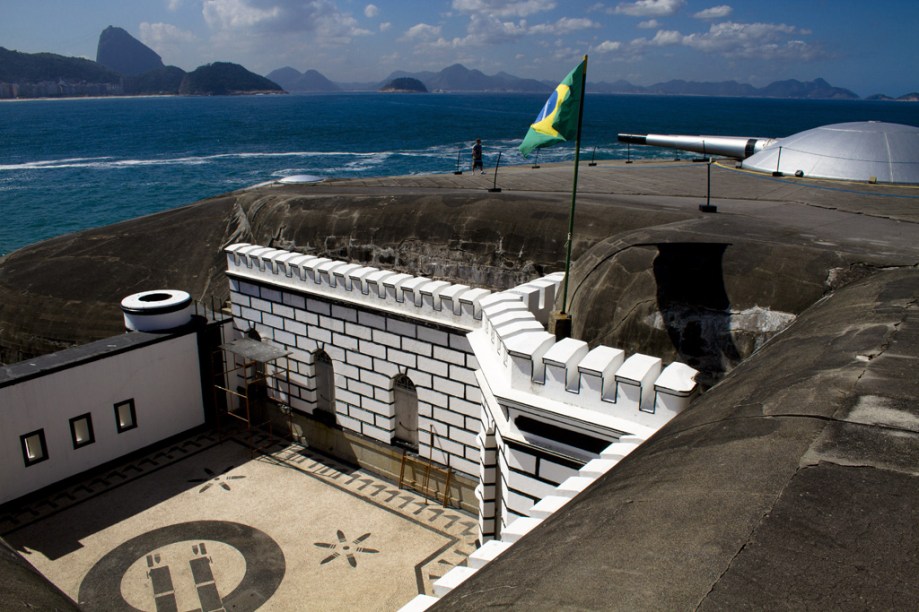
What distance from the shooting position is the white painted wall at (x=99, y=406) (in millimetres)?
14758

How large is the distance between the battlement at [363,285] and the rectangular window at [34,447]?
585cm

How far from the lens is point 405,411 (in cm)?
1623

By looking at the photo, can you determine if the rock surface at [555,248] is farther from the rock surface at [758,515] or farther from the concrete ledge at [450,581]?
the concrete ledge at [450,581]

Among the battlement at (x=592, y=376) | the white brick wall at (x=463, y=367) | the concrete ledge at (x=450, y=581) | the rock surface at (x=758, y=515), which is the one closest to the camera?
the rock surface at (x=758, y=515)

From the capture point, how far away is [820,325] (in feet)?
25.3

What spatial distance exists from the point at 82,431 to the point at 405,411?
7.68 meters

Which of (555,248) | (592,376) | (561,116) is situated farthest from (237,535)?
(561,116)

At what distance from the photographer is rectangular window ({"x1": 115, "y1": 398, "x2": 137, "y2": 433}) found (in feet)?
54.4

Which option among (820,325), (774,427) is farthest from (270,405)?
(774,427)

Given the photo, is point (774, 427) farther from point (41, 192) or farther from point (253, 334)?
point (41, 192)

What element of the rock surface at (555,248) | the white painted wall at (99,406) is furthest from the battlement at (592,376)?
the white painted wall at (99,406)

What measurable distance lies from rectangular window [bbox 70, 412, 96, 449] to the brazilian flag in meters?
12.5

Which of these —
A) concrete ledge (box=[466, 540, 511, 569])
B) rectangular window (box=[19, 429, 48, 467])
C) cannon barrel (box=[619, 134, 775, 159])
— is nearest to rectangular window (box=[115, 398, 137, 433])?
rectangular window (box=[19, 429, 48, 467])

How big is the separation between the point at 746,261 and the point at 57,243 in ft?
71.3
